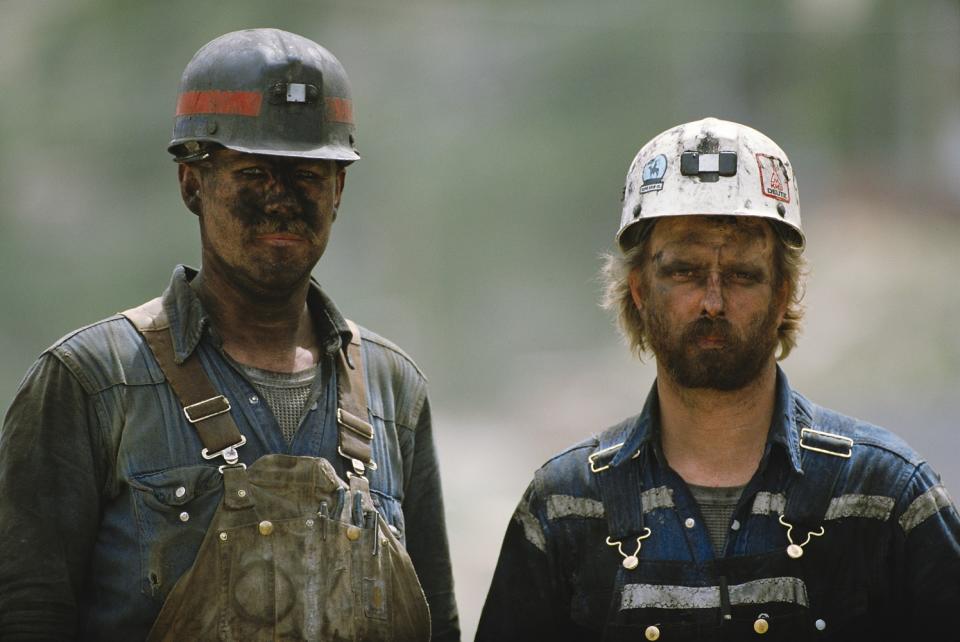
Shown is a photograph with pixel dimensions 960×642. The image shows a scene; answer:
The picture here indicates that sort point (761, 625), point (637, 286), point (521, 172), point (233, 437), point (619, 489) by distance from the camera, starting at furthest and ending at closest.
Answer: point (521, 172) → point (637, 286) → point (619, 489) → point (233, 437) → point (761, 625)

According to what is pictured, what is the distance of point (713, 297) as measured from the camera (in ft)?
12.2

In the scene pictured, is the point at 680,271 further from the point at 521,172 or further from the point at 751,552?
the point at 521,172

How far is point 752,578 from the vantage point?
3.62 meters

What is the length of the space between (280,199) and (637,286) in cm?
97

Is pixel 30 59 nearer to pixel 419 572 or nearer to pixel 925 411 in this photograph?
pixel 925 411

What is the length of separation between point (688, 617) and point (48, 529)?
1.53m

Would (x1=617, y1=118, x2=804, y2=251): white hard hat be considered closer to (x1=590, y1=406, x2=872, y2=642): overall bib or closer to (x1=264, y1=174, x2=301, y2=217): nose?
(x1=590, y1=406, x2=872, y2=642): overall bib

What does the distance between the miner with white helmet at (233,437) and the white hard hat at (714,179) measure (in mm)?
785

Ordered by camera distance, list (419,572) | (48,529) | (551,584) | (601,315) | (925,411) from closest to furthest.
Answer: (48,529), (551,584), (419,572), (925,411), (601,315)

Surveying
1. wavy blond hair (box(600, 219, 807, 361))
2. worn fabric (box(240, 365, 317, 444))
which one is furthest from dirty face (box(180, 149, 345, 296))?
wavy blond hair (box(600, 219, 807, 361))

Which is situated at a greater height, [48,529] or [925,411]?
[48,529]

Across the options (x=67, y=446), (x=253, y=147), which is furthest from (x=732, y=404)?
(x=67, y=446)

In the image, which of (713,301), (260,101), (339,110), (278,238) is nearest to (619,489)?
(713,301)

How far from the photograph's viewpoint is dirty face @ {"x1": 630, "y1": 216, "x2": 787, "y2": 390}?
12.3ft
